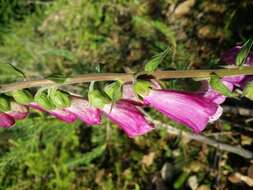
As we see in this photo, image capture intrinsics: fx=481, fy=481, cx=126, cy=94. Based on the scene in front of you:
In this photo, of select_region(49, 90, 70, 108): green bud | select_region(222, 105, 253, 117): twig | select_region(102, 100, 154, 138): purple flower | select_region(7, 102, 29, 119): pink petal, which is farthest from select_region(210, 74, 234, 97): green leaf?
select_region(222, 105, 253, 117): twig

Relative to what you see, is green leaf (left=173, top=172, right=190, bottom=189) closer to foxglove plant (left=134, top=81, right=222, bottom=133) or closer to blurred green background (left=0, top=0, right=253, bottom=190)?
blurred green background (left=0, top=0, right=253, bottom=190)

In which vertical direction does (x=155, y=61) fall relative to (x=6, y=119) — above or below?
above

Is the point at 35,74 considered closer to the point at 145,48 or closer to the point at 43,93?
the point at 145,48

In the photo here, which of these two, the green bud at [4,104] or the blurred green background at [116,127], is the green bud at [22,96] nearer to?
the green bud at [4,104]

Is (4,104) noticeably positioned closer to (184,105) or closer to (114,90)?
(114,90)

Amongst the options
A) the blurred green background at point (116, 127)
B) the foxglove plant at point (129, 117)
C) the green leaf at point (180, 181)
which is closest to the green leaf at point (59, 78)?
the foxglove plant at point (129, 117)

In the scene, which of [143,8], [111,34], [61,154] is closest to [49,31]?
[111,34]

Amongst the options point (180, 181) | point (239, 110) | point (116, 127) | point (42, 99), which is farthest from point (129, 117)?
point (116, 127)
